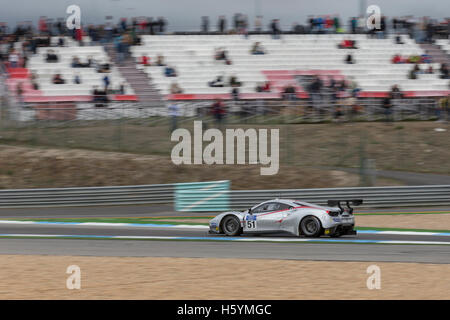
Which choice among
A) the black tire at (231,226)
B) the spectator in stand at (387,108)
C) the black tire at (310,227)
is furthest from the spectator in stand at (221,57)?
the black tire at (310,227)

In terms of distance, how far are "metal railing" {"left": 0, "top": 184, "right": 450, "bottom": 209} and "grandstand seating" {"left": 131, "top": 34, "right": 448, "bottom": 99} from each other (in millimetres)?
9269

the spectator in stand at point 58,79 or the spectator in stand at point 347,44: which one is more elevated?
the spectator in stand at point 347,44

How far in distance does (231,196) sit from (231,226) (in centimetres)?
567

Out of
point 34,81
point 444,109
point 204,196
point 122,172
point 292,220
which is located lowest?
point 204,196

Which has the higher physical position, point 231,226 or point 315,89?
point 315,89

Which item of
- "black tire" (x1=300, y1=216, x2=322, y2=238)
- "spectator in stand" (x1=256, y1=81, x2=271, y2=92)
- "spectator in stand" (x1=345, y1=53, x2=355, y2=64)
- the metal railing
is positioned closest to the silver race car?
"black tire" (x1=300, y1=216, x2=322, y2=238)

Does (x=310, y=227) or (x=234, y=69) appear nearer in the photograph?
(x=310, y=227)

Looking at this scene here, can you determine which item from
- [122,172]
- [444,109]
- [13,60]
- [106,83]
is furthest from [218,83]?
[444,109]

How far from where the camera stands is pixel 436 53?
35500 mm

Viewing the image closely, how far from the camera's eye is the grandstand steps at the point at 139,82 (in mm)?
30312

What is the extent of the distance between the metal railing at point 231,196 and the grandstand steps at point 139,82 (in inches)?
322

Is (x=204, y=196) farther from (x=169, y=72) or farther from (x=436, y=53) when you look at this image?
(x=436, y=53)

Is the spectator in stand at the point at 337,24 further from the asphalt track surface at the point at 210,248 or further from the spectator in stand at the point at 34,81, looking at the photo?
the asphalt track surface at the point at 210,248

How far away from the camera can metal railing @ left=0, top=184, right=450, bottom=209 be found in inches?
803
